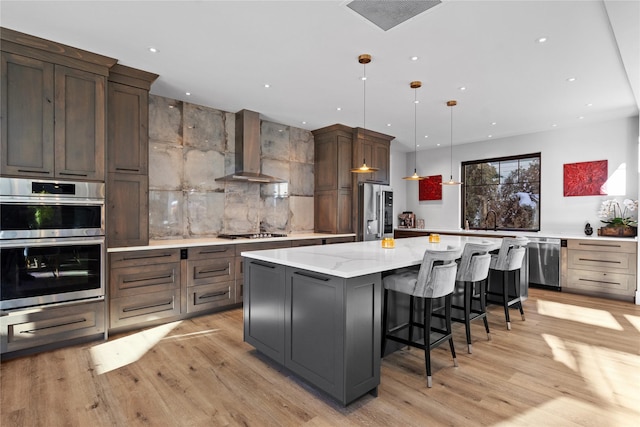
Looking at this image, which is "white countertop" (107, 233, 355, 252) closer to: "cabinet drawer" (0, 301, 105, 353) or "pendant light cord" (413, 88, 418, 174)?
"cabinet drawer" (0, 301, 105, 353)

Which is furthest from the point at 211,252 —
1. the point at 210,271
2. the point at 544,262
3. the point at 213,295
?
the point at 544,262

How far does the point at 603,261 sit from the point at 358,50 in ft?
16.2

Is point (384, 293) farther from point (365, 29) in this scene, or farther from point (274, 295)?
point (365, 29)

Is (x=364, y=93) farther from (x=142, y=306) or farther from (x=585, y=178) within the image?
(x=585, y=178)

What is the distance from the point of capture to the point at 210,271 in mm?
4066

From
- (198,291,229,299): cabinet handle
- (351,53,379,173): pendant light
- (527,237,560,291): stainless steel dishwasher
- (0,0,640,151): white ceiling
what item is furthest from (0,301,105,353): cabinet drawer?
(527,237,560,291): stainless steel dishwasher

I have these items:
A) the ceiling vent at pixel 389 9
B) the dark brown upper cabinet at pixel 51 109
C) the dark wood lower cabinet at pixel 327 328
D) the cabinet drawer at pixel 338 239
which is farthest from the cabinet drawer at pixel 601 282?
the dark brown upper cabinet at pixel 51 109

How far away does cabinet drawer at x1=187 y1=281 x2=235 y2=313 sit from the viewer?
154 inches

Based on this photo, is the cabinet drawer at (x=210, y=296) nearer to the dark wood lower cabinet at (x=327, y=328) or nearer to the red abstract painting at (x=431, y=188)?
the dark wood lower cabinet at (x=327, y=328)

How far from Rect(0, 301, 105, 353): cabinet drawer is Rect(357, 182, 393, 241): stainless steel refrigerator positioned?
4066 mm

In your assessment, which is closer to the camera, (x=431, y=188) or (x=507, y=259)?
(x=507, y=259)

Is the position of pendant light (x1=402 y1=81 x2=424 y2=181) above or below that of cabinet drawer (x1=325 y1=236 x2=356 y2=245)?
above

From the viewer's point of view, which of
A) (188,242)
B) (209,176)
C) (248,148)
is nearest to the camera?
(188,242)

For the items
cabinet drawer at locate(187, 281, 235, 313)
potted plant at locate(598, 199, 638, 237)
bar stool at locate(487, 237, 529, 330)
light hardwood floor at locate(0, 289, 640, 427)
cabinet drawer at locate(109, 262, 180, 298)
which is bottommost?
light hardwood floor at locate(0, 289, 640, 427)
